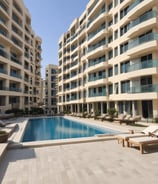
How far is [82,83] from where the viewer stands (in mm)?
38750

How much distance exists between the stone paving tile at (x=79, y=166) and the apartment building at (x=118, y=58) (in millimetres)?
14347

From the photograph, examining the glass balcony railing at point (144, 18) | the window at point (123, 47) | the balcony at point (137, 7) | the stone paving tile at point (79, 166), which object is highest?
the balcony at point (137, 7)

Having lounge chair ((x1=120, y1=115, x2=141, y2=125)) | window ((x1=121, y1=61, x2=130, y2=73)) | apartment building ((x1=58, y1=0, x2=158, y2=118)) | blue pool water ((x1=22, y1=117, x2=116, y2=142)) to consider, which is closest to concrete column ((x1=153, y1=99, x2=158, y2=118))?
apartment building ((x1=58, y1=0, x2=158, y2=118))

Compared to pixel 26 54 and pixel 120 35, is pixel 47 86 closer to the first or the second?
pixel 26 54

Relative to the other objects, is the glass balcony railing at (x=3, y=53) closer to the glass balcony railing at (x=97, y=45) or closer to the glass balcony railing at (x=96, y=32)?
the glass balcony railing at (x=97, y=45)

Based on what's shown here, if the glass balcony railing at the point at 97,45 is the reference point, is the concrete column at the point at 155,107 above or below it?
below

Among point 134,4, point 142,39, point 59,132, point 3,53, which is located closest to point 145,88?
point 142,39

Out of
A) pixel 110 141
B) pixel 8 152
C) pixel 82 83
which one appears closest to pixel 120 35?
pixel 82 83

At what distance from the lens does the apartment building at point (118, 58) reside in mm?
21062

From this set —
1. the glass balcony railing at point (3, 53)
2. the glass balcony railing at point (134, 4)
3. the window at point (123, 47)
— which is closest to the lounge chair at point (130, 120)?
the window at point (123, 47)

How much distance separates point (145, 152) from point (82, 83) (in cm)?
3135

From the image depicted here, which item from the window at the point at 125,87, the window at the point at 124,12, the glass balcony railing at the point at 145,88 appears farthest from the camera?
the window at the point at 124,12

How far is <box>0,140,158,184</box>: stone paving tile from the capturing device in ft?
16.8

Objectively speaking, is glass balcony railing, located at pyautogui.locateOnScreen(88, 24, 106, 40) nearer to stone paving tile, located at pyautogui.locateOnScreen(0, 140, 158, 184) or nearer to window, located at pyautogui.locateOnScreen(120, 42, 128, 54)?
window, located at pyautogui.locateOnScreen(120, 42, 128, 54)
